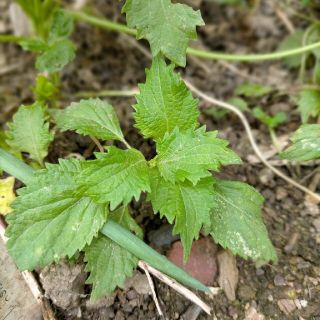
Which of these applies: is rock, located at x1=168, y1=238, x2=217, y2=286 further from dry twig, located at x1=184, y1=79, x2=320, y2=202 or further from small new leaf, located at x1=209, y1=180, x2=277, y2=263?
dry twig, located at x1=184, y1=79, x2=320, y2=202

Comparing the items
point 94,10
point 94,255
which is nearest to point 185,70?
point 94,10

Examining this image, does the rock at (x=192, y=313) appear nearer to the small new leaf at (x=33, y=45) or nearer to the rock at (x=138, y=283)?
the rock at (x=138, y=283)

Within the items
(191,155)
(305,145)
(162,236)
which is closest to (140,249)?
(162,236)

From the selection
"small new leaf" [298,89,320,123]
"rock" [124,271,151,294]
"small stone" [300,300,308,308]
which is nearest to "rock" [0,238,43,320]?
"rock" [124,271,151,294]

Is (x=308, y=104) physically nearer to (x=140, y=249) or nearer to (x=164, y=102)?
(x=164, y=102)

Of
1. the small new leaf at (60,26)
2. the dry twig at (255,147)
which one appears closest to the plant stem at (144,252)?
the dry twig at (255,147)
